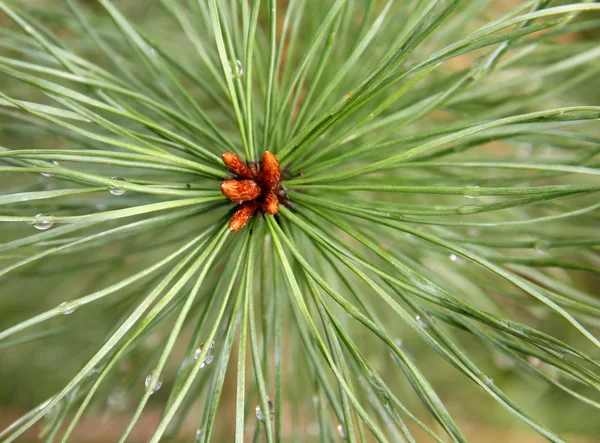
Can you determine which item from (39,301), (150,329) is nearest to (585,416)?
(150,329)

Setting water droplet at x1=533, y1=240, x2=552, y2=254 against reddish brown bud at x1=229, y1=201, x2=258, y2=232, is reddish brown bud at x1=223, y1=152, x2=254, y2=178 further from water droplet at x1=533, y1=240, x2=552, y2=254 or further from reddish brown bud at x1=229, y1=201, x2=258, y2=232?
water droplet at x1=533, y1=240, x2=552, y2=254

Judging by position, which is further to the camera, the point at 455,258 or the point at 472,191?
the point at 455,258

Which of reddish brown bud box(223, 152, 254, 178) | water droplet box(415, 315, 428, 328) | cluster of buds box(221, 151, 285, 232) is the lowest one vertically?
water droplet box(415, 315, 428, 328)

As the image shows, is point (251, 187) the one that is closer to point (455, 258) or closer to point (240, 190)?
point (240, 190)

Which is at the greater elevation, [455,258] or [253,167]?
[253,167]

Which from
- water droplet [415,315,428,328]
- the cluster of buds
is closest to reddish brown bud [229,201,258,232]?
the cluster of buds

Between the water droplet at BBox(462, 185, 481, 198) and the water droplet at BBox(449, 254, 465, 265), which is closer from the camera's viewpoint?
the water droplet at BBox(462, 185, 481, 198)

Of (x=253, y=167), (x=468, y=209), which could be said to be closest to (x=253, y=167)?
(x=253, y=167)

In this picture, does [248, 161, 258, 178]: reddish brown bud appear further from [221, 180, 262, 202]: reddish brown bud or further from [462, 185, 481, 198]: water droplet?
[462, 185, 481, 198]: water droplet

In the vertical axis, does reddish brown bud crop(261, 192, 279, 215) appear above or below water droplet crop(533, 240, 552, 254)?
above
